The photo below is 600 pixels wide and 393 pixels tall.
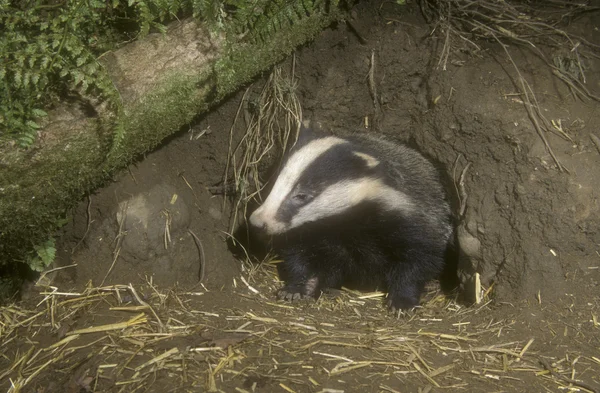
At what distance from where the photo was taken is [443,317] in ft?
14.1

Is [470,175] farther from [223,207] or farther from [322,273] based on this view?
[223,207]

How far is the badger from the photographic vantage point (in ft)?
14.4

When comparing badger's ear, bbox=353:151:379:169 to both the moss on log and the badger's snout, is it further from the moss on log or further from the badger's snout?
the moss on log

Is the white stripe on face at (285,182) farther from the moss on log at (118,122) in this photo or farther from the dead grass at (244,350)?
the moss on log at (118,122)

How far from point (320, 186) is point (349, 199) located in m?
0.29

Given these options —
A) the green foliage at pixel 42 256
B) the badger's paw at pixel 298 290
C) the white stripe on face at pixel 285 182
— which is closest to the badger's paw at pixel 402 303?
the badger's paw at pixel 298 290

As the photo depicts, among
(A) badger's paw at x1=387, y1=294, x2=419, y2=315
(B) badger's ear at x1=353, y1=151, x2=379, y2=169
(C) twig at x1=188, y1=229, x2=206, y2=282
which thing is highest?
(B) badger's ear at x1=353, y1=151, x2=379, y2=169

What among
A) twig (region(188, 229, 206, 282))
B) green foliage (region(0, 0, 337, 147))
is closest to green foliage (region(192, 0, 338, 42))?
green foliage (region(0, 0, 337, 147))

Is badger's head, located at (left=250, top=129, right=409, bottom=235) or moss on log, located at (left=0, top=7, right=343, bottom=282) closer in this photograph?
moss on log, located at (left=0, top=7, right=343, bottom=282)

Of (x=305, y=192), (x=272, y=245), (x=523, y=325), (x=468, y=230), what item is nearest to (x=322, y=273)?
(x=272, y=245)

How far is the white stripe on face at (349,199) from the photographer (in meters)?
4.40

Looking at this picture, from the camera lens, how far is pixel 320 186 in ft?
14.4

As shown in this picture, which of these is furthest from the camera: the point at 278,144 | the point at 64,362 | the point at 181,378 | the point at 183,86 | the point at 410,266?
the point at 278,144

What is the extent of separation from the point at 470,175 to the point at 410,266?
91 cm
